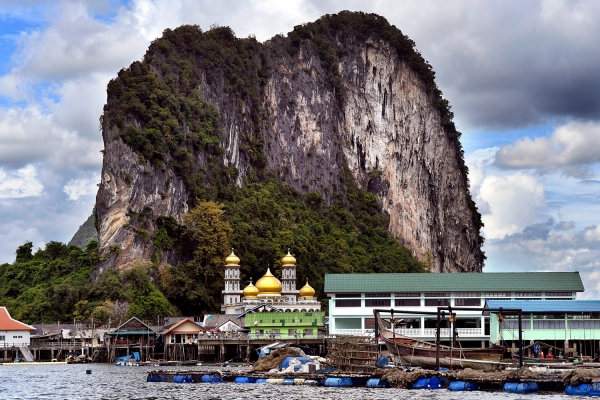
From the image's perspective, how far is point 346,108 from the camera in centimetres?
17362

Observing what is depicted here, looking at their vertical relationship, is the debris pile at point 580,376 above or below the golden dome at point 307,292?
below

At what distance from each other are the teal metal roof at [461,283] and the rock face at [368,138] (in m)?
55.9

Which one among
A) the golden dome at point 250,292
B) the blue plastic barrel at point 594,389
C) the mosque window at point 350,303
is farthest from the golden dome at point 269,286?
the blue plastic barrel at point 594,389

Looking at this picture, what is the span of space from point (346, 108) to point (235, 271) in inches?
2428

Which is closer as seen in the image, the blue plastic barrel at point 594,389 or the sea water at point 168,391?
the blue plastic barrel at point 594,389

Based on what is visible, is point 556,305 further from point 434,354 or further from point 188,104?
point 188,104

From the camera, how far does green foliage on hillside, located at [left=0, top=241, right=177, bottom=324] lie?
10975cm

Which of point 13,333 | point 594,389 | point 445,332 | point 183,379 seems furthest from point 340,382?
point 13,333

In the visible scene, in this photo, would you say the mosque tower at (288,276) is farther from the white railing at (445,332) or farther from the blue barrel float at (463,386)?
the blue barrel float at (463,386)

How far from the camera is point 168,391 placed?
5838 centimetres

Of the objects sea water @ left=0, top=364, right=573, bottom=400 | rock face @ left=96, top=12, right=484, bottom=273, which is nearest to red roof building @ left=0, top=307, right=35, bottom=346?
sea water @ left=0, top=364, right=573, bottom=400

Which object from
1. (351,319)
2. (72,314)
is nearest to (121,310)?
(72,314)

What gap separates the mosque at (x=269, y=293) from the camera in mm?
109125

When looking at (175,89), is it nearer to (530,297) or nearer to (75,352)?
(75,352)
